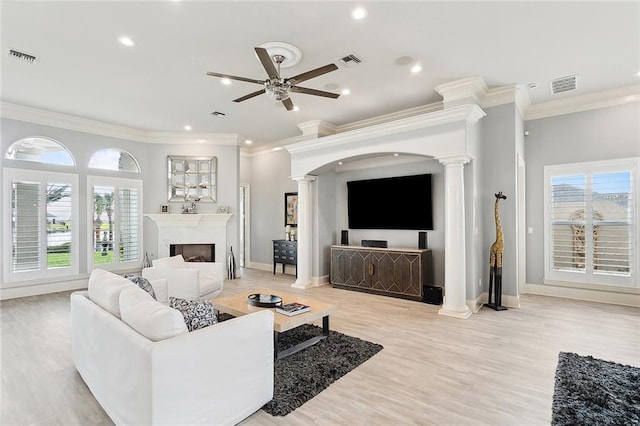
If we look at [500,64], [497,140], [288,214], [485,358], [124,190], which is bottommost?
[485,358]

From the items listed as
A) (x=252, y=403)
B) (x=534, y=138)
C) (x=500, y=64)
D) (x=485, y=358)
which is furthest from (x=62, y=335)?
(x=534, y=138)

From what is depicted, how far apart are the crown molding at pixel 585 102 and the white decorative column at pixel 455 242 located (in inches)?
87.4

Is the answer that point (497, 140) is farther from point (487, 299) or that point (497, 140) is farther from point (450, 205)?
point (487, 299)

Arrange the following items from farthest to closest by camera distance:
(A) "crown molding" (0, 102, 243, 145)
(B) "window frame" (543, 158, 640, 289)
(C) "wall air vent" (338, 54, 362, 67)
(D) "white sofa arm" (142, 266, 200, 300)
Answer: (A) "crown molding" (0, 102, 243, 145)
(B) "window frame" (543, 158, 640, 289)
(D) "white sofa arm" (142, 266, 200, 300)
(C) "wall air vent" (338, 54, 362, 67)

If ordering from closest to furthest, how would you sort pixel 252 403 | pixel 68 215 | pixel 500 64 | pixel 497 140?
pixel 252 403 < pixel 500 64 < pixel 497 140 < pixel 68 215

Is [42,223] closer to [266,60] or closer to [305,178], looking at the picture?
[305,178]

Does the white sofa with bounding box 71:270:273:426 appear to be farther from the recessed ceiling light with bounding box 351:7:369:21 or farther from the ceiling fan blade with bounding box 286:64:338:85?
the recessed ceiling light with bounding box 351:7:369:21

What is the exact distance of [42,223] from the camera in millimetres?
5824

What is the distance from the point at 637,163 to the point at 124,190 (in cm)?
927

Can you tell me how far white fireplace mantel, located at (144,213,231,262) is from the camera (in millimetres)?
7125

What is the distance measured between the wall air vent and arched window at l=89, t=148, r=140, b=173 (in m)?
5.45

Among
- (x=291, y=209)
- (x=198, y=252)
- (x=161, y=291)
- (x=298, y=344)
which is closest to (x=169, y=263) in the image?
(x=161, y=291)

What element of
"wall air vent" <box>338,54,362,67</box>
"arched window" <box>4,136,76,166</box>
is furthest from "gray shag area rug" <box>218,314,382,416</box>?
"arched window" <box>4,136,76,166</box>

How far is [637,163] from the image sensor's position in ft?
15.8
